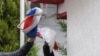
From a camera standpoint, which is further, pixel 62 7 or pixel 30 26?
pixel 62 7

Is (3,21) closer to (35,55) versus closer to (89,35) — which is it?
(35,55)

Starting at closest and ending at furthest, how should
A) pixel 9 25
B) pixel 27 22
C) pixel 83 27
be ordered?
1. pixel 27 22
2. pixel 83 27
3. pixel 9 25

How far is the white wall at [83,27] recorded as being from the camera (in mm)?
2240

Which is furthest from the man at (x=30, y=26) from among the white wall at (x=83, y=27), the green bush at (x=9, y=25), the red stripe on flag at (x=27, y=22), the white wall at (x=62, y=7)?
the green bush at (x=9, y=25)

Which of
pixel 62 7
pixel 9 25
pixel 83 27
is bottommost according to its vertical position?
pixel 9 25

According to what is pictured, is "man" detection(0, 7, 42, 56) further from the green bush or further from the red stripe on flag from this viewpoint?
the green bush

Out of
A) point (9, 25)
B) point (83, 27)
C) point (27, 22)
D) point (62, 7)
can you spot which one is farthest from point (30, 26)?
point (9, 25)

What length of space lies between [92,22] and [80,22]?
10.8 inches

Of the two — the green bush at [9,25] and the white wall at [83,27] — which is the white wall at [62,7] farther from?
the green bush at [9,25]

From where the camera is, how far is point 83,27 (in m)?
2.50

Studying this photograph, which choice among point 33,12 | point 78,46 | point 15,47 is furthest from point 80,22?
point 15,47

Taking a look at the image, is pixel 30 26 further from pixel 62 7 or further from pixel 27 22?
pixel 62 7

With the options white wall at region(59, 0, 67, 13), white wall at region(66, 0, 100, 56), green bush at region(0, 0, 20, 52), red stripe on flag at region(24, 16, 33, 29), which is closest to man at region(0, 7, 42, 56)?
red stripe on flag at region(24, 16, 33, 29)

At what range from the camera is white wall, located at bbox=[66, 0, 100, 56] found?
7.35 feet
